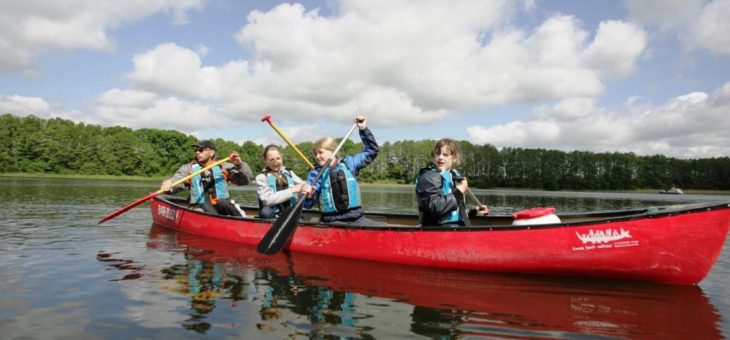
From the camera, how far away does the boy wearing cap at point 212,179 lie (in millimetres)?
10445

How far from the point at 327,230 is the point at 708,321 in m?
5.05

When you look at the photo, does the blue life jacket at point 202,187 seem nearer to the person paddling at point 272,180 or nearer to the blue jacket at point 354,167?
the person paddling at point 272,180

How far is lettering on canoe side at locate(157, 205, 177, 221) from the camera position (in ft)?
36.0

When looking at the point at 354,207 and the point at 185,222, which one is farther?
the point at 185,222

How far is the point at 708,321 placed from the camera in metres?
4.46

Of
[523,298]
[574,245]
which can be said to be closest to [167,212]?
[523,298]

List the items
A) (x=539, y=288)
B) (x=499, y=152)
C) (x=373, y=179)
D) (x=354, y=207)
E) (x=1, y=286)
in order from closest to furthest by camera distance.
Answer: (x=1, y=286) → (x=539, y=288) → (x=354, y=207) → (x=373, y=179) → (x=499, y=152)

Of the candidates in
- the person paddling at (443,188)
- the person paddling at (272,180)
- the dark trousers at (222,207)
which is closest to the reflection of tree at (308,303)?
the person paddling at (443,188)

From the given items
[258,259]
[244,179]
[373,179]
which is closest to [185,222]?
[244,179]

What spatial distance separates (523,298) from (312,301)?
244 centimetres

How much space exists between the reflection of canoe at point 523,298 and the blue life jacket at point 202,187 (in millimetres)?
3454

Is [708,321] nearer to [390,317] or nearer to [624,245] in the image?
[624,245]

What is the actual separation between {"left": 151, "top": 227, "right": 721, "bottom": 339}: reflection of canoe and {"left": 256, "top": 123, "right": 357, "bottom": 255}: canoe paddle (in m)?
0.30

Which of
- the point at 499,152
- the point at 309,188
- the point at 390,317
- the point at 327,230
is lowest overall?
the point at 390,317
